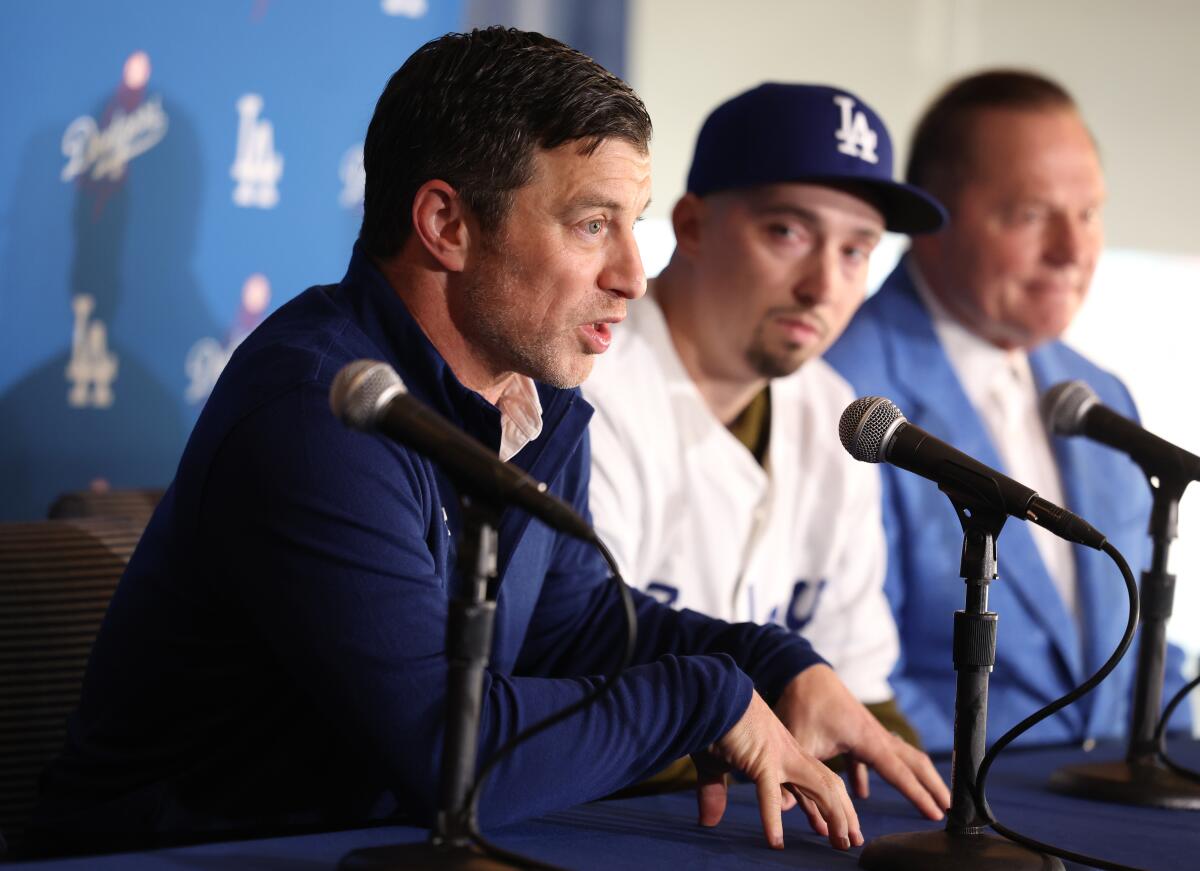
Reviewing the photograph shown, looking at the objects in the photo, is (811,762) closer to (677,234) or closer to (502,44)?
(502,44)

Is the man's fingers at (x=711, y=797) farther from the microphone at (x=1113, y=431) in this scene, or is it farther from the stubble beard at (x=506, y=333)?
the microphone at (x=1113, y=431)

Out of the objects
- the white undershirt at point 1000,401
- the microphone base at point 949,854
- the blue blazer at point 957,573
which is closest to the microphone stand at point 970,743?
the microphone base at point 949,854

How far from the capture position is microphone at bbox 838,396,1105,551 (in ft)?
3.49

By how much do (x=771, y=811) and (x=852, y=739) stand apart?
0.67 ft

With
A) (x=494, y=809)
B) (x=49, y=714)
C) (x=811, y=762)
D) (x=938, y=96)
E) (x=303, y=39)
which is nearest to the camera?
(x=494, y=809)

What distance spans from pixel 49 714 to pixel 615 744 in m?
0.77

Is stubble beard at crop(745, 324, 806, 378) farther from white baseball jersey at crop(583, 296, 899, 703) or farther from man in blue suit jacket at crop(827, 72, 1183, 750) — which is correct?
man in blue suit jacket at crop(827, 72, 1183, 750)

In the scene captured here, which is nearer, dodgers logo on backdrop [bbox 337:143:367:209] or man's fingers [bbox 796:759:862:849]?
man's fingers [bbox 796:759:862:849]

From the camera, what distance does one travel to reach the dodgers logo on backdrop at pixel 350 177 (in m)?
2.42

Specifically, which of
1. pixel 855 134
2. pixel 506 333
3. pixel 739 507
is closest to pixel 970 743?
pixel 506 333

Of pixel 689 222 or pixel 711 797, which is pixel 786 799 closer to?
pixel 711 797

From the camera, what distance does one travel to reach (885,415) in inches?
44.3

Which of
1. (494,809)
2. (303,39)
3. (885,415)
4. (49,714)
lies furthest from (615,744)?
(303,39)

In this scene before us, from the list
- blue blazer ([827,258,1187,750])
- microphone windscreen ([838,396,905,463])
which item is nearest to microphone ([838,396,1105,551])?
microphone windscreen ([838,396,905,463])
